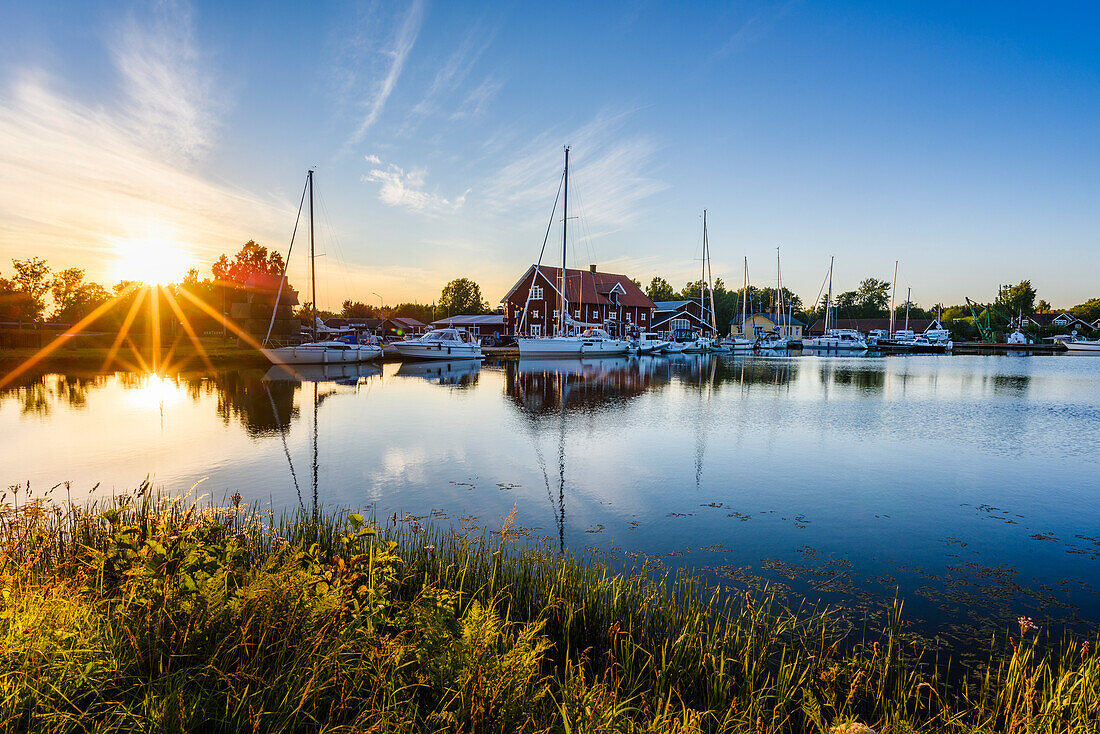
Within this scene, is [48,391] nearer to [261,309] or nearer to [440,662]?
[440,662]

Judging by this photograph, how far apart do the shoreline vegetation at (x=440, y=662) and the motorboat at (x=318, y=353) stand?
125ft

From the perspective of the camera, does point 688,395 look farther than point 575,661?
Yes

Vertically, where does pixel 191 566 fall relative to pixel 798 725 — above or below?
above

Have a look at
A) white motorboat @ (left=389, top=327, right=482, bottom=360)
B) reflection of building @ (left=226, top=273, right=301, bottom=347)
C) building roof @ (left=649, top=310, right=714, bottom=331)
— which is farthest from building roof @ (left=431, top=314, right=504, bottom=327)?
white motorboat @ (left=389, top=327, right=482, bottom=360)

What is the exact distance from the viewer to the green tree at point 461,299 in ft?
367

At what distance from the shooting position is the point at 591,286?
252ft

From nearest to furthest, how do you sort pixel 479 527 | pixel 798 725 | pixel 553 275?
pixel 798 725
pixel 479 527
pixel 553 275

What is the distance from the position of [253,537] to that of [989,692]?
774cm

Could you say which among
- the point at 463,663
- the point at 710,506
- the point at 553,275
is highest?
the point at 553,275

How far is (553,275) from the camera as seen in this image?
2894 inches

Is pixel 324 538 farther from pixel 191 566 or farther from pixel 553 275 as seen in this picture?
pixel 553 275

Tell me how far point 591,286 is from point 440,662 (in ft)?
244

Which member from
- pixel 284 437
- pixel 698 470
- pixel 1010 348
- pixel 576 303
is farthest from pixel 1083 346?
pixel 284 437

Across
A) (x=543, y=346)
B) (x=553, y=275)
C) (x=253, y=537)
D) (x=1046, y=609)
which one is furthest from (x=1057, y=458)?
(x=553, y=275)
